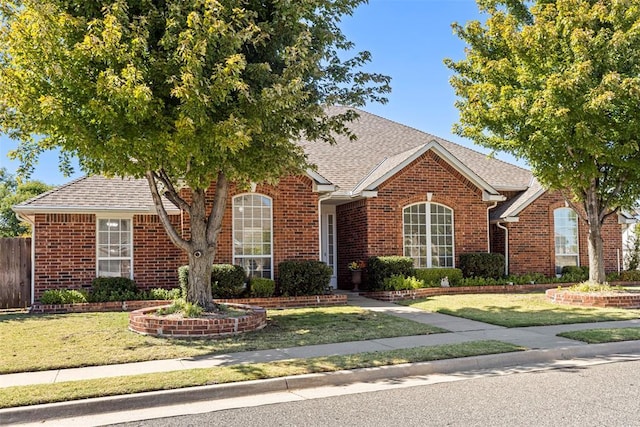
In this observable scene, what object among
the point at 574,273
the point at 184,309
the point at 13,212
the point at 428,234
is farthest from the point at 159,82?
the point at 13,212

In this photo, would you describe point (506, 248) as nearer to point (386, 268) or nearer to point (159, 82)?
point (386, 268)

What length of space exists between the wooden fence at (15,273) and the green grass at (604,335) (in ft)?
44.8

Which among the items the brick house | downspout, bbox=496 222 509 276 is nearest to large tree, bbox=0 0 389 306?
the brick house

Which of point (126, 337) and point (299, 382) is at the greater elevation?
point (126, 337)

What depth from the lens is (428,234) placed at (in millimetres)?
18188

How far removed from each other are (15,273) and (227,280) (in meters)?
6.07

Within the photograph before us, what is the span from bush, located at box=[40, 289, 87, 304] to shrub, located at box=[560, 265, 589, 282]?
15592mm

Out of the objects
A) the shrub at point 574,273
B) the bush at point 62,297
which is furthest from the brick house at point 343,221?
the bush at point 62,297

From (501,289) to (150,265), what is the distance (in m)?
11.1

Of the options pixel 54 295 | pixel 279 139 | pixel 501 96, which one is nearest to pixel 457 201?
pixel 501 96

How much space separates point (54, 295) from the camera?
44.9 ft

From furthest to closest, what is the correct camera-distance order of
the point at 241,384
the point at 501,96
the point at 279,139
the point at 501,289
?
1. the point at 501,289
2. the point at 501,96
3. the point at 279,139
4. the point at 241,384

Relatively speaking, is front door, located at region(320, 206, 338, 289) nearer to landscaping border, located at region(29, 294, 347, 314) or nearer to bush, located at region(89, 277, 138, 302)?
landscaping border, located at region(29, 294, 347, 314)

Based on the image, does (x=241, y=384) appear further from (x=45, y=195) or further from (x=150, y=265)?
(x=45, y=195)
